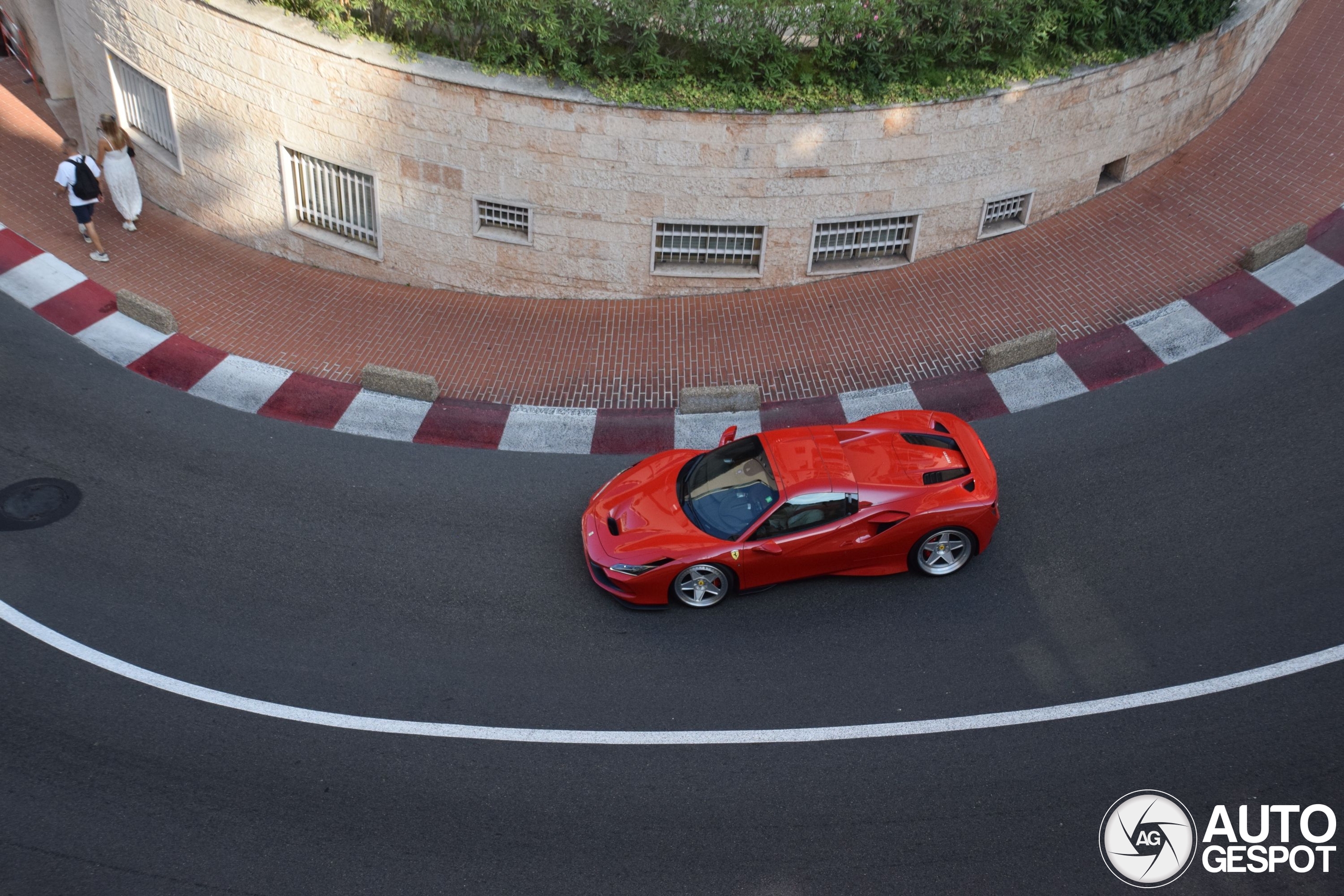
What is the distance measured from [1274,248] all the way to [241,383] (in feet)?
43.2

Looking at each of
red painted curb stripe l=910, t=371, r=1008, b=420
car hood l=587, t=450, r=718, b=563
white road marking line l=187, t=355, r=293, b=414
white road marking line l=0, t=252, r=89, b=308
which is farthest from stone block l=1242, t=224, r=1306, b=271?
white road marking line l=0, t=252, r=89, b=308

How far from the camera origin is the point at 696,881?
27.5 feet

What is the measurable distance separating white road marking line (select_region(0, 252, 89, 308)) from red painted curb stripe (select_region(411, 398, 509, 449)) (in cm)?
576

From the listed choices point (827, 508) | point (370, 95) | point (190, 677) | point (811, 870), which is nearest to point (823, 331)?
point (827, 508)

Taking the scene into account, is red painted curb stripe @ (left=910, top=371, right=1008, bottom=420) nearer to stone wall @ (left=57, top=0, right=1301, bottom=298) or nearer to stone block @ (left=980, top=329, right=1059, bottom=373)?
stone block @ (left=980, top=329, right=1059, bottom=373)

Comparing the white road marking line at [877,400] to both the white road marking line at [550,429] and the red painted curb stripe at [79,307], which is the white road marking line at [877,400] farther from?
the red painted curb stripe at [79,307]

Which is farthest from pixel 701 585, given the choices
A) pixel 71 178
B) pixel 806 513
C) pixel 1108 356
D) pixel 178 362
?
pixel 71 178

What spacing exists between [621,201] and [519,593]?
545cm

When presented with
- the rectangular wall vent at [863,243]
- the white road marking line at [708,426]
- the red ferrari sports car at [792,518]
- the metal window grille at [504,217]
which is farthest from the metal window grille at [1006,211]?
the metal window grille at [504,217]

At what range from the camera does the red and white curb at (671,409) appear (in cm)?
1279

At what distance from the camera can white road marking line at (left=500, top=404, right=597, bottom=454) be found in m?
12.6

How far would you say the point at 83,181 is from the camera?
14891mm

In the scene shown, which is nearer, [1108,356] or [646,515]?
[646,515]

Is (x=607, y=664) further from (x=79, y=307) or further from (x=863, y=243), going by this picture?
(x=79, y=307)
